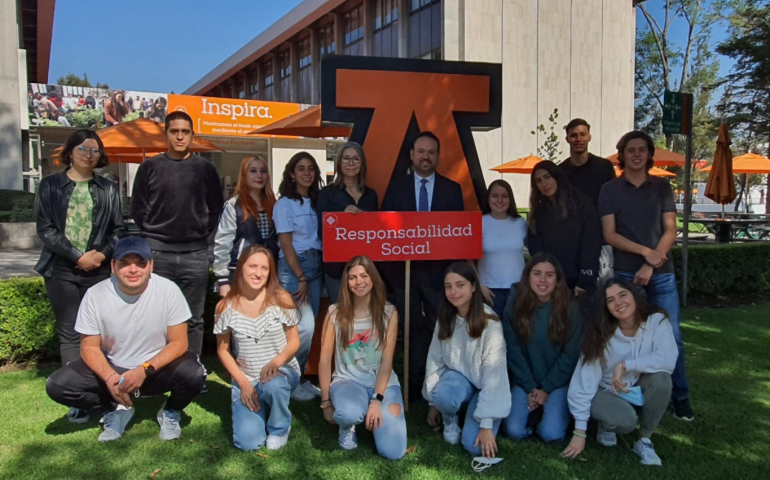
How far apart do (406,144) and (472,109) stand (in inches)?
27.4

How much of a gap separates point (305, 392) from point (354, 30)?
86.9ft

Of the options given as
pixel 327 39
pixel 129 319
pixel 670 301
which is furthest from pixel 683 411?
pixel 327 39

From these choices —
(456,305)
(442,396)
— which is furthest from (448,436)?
(456,305)

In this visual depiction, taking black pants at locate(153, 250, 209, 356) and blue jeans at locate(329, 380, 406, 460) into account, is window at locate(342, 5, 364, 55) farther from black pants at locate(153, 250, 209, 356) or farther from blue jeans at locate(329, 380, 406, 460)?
blue jeans at locate(329, 380, 406, 460)

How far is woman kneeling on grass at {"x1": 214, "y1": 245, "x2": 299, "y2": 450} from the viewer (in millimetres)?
3469

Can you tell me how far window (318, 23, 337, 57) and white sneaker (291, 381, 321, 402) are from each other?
27529 mm

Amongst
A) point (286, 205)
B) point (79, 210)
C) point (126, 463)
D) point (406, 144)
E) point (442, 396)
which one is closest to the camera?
point (126, 463)

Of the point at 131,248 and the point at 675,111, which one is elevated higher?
the point at 675,111

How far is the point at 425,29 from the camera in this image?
2266 centimetres

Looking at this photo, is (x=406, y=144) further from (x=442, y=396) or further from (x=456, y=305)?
(x=442, y=396)

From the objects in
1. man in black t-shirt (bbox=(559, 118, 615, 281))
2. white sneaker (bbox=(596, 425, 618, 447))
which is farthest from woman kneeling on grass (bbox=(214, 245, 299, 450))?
man in black t-shirt (bbox=(559, 118, 615, 281))

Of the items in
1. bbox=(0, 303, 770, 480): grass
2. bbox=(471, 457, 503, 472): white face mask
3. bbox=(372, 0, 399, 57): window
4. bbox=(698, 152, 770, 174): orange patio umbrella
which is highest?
bbox=(372, 0, 399, 57): window

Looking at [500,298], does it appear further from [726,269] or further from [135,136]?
[135,136]

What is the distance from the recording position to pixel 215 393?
448cm
